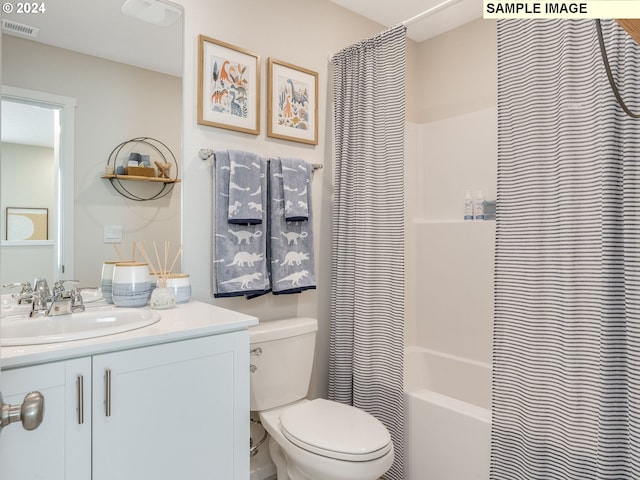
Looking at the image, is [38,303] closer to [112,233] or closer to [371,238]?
[112,233]

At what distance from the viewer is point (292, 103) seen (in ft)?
7.06

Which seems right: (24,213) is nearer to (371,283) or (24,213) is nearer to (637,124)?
(371,283)

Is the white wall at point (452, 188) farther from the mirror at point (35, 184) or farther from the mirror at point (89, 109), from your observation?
the mirror at point (35, 184)

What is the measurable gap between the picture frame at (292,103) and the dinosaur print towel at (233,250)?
0.30 meters

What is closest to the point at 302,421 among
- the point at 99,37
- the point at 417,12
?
the point at 99,37

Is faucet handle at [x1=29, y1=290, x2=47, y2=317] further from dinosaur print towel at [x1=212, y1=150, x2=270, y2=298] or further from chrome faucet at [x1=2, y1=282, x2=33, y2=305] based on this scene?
dinosaur print towel at [x1=212, y1=150, x2=270, y2=298]

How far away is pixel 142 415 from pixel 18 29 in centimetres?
138

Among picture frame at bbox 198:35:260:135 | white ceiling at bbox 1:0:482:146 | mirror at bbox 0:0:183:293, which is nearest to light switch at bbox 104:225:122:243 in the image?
mirror at bbox 0:0:183:293

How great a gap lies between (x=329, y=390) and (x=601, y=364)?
134cm

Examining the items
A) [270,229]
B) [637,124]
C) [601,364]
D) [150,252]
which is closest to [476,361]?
[601,364]

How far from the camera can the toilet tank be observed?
5.81 feet

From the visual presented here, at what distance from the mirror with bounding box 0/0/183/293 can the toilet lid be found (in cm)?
92

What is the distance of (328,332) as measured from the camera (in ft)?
7.63

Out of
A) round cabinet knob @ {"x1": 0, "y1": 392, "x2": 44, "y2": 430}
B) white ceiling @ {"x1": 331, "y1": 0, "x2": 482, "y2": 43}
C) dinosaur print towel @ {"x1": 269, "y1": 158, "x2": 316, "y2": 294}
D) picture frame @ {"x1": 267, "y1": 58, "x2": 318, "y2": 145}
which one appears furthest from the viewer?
white ceiling @ {"x1": 331, "y1": 0, "x2": 482, "y2": 43}
